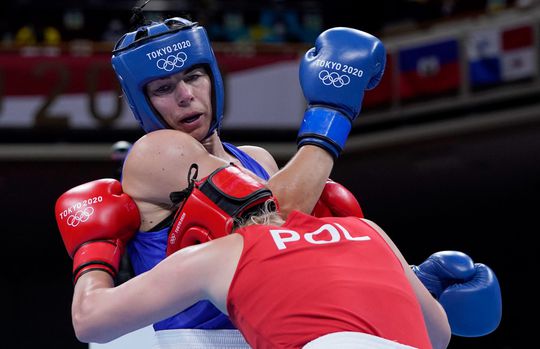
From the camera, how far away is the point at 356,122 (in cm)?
783

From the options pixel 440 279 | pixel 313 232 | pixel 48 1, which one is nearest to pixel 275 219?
pixel 313 232

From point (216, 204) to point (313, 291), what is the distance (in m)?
0.33

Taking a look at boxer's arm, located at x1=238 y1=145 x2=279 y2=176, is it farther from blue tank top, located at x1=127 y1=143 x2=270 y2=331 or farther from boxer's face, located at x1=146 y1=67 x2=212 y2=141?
boxer's face, located at x1=146 y1=67 x2=212 y2=141

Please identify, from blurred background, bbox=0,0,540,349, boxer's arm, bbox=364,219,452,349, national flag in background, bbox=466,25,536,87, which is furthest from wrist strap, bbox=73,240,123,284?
national flag in background, bbox=466,25,536,87

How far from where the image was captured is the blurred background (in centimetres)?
705

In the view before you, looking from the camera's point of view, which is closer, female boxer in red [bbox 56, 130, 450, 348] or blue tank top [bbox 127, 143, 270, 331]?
female boxer in red [bbox 56, 130, 450, 348]

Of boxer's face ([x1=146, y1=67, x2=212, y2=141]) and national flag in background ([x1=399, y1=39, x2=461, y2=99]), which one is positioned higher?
boxer's face ([x1=146, y1=67, x2=212, y2=141])

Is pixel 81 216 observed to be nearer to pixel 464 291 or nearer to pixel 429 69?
pixel 464 291

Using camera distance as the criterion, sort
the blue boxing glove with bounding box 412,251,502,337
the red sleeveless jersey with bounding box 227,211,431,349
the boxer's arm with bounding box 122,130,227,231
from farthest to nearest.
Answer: the blue boxing glove with bounding box 412,251,502,337, the boxer's arm with bounding box 122,130,227,231, the red sleeveless jersey with bounding box 227,211,431,349

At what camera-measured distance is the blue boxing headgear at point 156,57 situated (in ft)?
7.55

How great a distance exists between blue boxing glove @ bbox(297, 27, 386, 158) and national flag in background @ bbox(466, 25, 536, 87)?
5.66 metres

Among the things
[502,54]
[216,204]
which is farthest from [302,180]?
[502,54]

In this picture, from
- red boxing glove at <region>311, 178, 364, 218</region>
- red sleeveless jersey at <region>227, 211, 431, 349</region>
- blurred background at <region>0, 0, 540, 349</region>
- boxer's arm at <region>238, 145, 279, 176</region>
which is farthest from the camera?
blurred background at <region>0, 0, 540, 349</region>

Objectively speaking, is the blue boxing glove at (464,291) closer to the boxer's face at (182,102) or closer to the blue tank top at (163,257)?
the blue tank top at (163,257)
